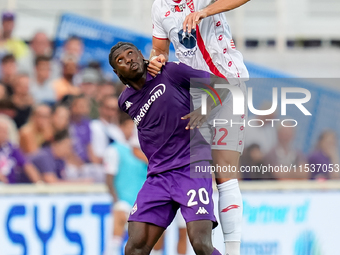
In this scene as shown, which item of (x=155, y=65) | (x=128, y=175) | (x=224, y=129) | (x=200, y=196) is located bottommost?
(x=128, y=175)

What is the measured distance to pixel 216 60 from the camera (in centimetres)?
473

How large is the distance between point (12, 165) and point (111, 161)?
1.41 m

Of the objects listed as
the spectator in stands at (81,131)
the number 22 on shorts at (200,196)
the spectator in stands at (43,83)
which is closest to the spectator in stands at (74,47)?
the spectator in stands at (43,83)

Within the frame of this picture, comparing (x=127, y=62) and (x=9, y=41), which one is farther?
(x=9, y=41)

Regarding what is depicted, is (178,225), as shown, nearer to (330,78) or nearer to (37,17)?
Answer: (330,78)

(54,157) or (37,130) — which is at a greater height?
(37,130)

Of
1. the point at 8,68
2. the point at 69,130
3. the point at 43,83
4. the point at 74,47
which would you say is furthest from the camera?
the point at 74,47

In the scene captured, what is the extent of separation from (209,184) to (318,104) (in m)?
4.95

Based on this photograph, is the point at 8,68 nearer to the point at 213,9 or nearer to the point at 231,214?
the point at 213,9

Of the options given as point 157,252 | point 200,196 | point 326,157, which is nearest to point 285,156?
point 326,157

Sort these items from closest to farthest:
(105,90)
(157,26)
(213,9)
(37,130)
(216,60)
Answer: (213,9)
(216,60)
(157,26)
(37,130)
(105,90)

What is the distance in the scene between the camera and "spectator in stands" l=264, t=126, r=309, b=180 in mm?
8375

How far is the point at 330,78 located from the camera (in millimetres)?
10469

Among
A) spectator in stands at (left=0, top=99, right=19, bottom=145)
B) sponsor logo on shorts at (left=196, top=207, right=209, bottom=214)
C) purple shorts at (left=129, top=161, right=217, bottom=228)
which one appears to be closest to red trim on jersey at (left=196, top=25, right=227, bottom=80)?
purple shorts at (left=129, top=161, right=217, bottom=228)
